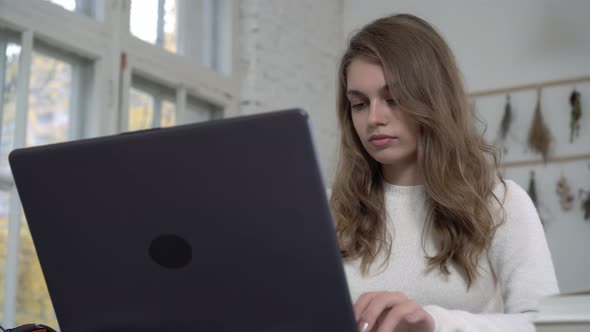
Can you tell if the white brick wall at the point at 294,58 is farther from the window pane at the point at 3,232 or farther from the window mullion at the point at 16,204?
the window pane at the point at 3,232

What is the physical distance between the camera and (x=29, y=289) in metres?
2.55

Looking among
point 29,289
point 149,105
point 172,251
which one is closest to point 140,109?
point 149,105

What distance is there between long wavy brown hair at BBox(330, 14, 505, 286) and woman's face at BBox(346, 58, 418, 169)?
2 centimetres

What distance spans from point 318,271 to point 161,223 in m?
0.20

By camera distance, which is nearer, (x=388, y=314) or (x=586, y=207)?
(x=388, y=314)

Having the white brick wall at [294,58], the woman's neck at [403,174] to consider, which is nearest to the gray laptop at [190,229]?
the woman's neck at [403,174]

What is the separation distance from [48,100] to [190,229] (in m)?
→ 2.01

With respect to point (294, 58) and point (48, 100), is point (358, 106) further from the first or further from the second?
point (294, 58)

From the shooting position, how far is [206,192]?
88cm

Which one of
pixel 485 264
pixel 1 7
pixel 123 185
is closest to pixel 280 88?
pixel 1 7

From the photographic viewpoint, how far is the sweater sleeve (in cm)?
134

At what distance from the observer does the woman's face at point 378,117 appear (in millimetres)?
1493

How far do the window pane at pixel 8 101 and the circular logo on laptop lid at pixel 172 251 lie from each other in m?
1.75

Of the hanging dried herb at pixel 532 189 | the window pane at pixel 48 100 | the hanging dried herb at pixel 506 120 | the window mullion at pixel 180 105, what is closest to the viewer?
the window pane at pixel 48 100
